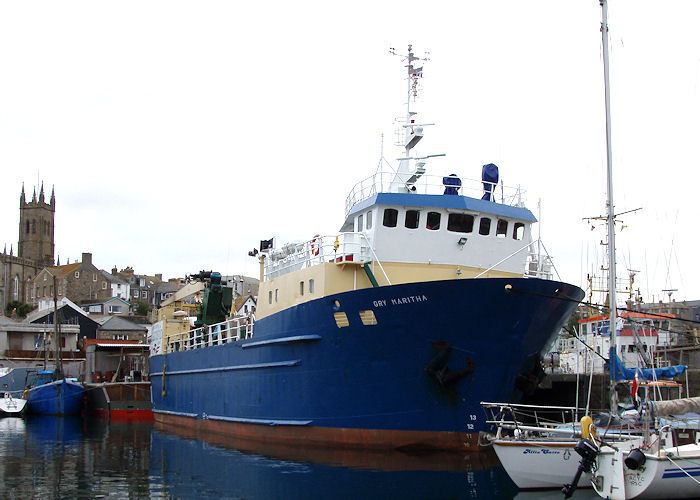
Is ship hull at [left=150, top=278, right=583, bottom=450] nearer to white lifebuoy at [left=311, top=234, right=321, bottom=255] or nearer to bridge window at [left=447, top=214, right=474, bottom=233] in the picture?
white lifebuoy at [left=311, top=234, right=321, bottom=255]

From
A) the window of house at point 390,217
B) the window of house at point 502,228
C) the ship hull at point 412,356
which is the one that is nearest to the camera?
the ship hull at point 412,356

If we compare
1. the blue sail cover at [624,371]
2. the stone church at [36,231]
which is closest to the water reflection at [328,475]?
the blue sail cover at [624,371]

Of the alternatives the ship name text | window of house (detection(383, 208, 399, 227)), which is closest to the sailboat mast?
the ship name text

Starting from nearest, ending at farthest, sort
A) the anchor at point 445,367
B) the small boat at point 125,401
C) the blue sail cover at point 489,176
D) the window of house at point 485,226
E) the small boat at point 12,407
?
1. the anchor at point 445,367
2. the window of house at point 485,226
3. the blue sail cover at point 489,176
4. the small boat at point 125,401
5. the small boat at point 12,407

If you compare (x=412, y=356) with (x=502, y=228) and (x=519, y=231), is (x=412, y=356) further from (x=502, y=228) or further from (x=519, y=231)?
(x=519, y=231)

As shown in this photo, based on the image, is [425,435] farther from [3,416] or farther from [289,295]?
[3,416]

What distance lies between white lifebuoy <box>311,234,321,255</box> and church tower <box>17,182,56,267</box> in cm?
10237

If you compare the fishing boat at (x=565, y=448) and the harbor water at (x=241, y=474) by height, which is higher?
the fishing boat at (x=565, y=448)

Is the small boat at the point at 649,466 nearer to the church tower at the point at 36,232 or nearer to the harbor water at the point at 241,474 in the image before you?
the harbor water at the point at 241,474

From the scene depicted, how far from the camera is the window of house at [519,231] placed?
701 inches

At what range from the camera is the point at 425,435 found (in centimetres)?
1467

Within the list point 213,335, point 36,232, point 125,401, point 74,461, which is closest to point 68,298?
point 36,232

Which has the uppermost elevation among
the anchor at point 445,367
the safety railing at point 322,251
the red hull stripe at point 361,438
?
the safety railing at point 322,251

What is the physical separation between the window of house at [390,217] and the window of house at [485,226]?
2.08 metres
